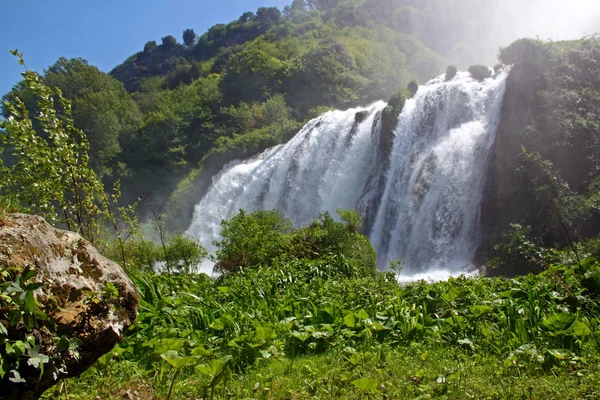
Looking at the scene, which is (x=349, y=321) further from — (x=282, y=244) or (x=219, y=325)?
(x=282, y=244)

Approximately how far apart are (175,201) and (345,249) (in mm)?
29440

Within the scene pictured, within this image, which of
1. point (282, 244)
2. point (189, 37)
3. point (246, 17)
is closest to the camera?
point (282, 244)

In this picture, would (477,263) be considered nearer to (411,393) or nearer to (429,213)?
(429,213)

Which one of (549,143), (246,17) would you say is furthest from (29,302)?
(246,17)

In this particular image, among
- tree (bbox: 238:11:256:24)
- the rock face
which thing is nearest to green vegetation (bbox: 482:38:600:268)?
the rock face

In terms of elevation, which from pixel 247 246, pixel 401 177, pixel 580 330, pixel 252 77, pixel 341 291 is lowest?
pixel 580 330

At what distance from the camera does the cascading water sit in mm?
17188

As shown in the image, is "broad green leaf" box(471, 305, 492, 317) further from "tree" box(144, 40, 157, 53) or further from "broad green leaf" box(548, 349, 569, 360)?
"tree" box(144, 40, 157, 53)

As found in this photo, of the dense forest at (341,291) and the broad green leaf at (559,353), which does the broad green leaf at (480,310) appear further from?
the broad green leaf at (559,353)

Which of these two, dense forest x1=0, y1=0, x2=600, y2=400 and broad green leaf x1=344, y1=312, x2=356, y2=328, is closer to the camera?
dense forest x1=0, y1=0, x2=600, y2=400

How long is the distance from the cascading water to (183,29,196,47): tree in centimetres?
8201

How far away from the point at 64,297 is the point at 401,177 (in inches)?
730

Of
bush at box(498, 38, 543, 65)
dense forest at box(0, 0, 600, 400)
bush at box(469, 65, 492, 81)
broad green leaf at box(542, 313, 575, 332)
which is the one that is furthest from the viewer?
bush at box(469, 65, 492, 81)

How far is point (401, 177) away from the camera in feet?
66.4
